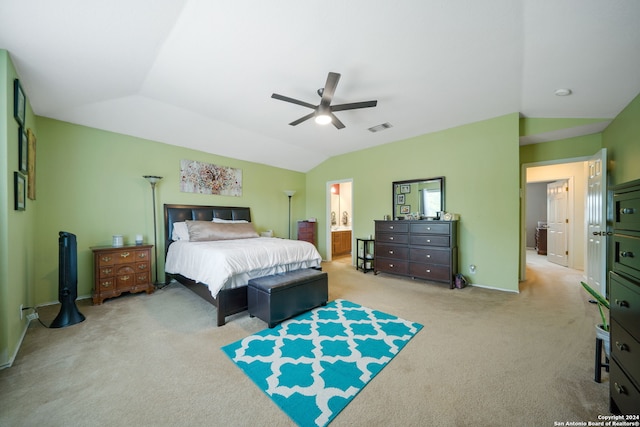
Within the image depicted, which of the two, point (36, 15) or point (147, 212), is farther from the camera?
point (147, 212)

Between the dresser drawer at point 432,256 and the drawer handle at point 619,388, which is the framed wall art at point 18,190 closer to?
the drawer handle at point 619,388

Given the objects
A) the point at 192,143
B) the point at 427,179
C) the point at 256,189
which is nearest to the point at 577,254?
the point at 427,179

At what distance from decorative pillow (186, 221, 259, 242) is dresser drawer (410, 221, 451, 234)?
308 cm

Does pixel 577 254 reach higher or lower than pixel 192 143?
lower

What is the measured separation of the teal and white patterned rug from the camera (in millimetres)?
1573

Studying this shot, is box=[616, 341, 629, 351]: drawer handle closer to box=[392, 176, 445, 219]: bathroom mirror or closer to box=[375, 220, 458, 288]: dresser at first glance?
box=[375, 220, 458, 288]: dresser

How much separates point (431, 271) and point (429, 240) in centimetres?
54

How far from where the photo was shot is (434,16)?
1.97m

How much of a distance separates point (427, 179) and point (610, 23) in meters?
2.88

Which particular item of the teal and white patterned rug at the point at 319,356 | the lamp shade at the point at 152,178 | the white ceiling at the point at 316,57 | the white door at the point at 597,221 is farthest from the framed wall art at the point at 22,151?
the white door at the point at 597,221

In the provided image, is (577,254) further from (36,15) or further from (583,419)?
(36,15)

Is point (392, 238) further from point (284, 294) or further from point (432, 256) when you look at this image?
point (284, 294)

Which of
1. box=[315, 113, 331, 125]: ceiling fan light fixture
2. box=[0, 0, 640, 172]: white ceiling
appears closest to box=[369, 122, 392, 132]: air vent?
box=[0, 0, 640, 172]: white ceiling

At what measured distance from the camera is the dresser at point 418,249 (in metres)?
4.03
